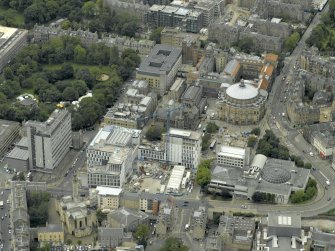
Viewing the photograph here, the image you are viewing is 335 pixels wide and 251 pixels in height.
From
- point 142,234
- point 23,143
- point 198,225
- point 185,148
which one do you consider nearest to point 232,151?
point 185,148

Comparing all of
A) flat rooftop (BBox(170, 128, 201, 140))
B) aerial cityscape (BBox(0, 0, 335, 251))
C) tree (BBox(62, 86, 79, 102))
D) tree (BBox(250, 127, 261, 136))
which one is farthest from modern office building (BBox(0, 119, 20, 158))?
tree (BBox(250, 127, 261, 136))

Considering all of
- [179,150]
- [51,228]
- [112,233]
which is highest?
[179,150]

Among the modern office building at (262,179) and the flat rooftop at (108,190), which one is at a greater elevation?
the modern office building at (262,179)

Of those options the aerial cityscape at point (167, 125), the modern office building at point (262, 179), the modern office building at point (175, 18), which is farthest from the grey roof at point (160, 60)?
the modern office building at point (262, 179)

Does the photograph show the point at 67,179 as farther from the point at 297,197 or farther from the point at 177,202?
the point at 297,197

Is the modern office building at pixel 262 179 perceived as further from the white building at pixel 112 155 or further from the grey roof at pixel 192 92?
the grey roof at pixel 192 92

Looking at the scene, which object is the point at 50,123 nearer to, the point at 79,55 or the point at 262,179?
the point at 262,179
